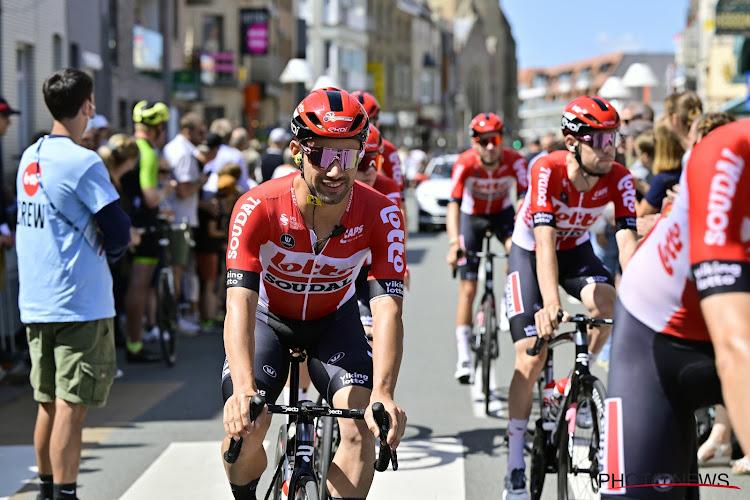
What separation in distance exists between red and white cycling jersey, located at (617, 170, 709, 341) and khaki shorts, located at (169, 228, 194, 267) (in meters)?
8.55

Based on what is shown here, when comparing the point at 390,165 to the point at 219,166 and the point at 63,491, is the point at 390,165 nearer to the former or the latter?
the point at 63,491

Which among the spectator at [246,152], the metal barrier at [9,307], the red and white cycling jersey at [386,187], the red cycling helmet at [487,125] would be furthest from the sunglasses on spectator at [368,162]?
the spectator at [246,152]

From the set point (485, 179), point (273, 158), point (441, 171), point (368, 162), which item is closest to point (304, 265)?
point (368, 162)

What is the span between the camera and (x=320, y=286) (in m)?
4.54

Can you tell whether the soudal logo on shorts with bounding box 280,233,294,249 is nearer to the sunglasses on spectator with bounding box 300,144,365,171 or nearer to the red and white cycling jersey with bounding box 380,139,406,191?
the sunglasses on spectator with bounding box 300,144,365,171

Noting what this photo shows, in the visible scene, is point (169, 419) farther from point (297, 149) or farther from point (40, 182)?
point (297, 149)

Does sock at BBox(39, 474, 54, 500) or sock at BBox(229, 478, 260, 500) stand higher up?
sock at BBox(229, 478, 260, 500)

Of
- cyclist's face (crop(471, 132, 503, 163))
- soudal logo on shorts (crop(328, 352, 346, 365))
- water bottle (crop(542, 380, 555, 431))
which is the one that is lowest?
water bottle (crop(542, 380, 555, 431))

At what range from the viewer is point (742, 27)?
79.1ft

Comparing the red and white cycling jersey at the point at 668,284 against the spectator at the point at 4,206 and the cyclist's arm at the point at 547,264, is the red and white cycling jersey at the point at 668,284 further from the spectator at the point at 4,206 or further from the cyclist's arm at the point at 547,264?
the spectator at the point at 4,206

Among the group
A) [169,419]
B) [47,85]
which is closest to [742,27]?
[169,419]

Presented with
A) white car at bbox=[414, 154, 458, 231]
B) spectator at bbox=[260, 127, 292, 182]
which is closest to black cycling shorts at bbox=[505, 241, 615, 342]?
spectator at bbox=[260, 127, 292, 182]

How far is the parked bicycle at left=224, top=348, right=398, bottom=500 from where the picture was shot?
3.61 meters

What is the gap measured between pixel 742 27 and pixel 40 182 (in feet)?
70.3
